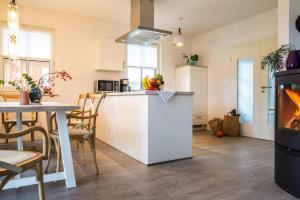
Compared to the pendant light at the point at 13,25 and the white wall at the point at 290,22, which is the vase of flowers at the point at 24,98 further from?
the white wall at the point at 290,22

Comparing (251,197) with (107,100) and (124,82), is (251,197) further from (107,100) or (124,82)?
(124,82)

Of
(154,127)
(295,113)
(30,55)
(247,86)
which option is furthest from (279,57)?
(30,55)

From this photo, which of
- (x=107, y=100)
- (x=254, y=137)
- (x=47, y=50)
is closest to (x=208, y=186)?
(x=107, y=100)

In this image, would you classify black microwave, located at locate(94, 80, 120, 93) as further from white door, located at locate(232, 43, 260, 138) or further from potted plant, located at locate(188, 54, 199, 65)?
white door, located at locate(232, 43, 260, 138)

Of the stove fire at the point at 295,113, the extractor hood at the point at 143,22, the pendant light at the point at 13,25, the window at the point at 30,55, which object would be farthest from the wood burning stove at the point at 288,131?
the window at the point at 30,55

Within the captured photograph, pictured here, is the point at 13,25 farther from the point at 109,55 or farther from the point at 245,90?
the point at 245,90

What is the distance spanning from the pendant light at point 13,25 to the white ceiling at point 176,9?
36.9 inches

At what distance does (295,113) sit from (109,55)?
4.03 metres

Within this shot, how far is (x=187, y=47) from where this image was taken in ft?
21.5

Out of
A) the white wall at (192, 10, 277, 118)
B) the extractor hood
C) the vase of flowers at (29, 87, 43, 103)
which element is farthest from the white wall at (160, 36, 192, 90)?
the vase of flowers at (29, 87, 43, 103)

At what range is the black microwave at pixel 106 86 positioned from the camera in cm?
501

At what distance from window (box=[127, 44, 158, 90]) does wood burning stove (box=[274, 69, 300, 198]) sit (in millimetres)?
3995

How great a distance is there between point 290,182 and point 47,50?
472 centimetres

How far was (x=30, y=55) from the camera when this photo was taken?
4.54m
